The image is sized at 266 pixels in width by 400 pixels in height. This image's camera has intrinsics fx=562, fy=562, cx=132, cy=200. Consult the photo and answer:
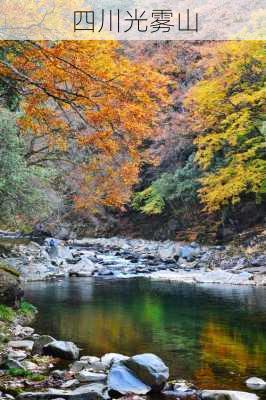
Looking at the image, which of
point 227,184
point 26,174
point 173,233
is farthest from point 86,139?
point 173,233

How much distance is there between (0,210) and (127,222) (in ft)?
66.3

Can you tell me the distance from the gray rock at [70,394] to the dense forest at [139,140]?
3.26m

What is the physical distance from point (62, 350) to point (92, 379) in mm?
1388

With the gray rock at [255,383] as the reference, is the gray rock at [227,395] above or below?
above

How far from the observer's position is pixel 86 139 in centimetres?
873

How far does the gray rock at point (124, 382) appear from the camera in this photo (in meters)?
7.15

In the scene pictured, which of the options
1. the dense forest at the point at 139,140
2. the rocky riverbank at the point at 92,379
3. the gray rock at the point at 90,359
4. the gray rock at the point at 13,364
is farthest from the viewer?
the gray rock at the point at 90,359

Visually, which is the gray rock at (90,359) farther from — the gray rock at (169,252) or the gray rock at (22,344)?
the gray rock at (169,252)

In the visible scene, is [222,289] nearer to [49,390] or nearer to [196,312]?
[196,312]

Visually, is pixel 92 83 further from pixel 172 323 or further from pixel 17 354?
pixel 172 323

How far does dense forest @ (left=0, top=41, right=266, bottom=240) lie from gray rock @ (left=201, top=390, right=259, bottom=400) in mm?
3401

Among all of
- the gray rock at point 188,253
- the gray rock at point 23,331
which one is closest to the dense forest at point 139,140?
the gray rock at point 188,253

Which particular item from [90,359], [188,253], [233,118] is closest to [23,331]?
[90,359]

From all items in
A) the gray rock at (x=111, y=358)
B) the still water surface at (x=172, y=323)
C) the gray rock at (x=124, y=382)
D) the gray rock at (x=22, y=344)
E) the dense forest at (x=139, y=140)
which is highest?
the dense forest at (x=139, y=140)
